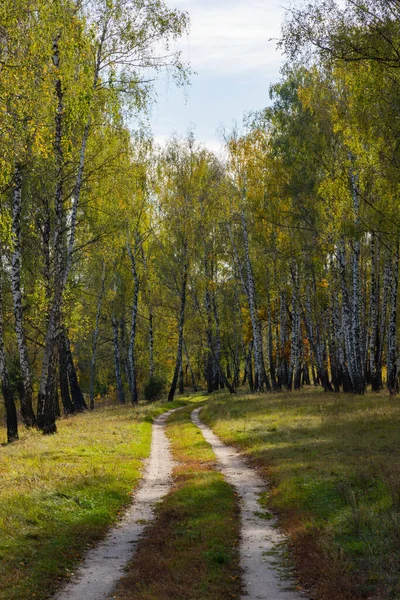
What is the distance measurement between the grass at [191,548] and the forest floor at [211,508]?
2cm

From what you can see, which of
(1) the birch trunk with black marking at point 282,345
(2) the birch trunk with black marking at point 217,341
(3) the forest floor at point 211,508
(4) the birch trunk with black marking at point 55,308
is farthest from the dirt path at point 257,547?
(2) the birch trunk with black marking at point 217,341

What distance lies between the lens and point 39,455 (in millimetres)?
17953

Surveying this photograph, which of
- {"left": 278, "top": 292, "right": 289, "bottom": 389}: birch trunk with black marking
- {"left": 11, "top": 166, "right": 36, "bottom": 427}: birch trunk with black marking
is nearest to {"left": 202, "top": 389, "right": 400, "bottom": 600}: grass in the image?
{"left": 11, "top": 166, "right": 36, "bottom": 427}: birch trunk with black marking

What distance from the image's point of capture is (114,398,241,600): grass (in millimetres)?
8727

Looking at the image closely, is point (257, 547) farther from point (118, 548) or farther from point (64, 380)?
point (64, 380)

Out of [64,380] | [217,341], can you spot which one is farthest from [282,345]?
[64,380]

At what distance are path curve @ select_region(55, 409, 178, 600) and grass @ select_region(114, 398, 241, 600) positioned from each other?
0.24 metres

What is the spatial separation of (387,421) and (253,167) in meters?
24.1

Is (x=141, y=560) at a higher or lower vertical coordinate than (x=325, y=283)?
lower

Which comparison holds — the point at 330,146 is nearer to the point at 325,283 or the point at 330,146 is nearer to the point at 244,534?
the point at 325,283

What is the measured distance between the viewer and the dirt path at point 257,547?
877cm

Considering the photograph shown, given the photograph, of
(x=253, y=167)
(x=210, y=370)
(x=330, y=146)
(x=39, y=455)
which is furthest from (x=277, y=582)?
(x=210, y=370)

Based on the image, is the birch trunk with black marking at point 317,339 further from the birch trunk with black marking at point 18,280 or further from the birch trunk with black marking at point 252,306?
the birch trunk with black marking at point 18,280

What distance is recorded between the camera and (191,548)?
10625mm
